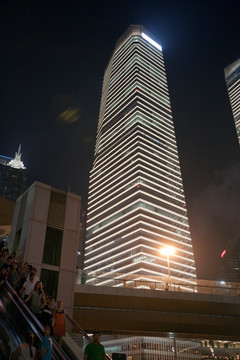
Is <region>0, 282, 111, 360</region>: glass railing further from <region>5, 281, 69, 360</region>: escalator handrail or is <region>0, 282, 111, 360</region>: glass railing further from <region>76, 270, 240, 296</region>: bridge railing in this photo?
<region>76, 270, 240, 296</region>: bridge railing

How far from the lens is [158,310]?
70.8 ft

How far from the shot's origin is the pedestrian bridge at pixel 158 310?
2052cm

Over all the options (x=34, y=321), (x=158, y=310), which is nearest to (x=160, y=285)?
(x=158, y=310)

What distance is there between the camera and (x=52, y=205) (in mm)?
19547

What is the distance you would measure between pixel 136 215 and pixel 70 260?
117 meters

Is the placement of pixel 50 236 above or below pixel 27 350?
above

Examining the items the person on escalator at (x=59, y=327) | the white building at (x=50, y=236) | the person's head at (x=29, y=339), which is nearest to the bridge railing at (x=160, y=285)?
the white building at (x=50, y=236)

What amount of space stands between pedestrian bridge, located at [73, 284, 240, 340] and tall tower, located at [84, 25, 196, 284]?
10232 centimetres

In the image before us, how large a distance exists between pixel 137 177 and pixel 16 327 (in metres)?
137

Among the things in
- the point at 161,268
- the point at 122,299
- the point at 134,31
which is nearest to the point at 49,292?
the point at 122,299

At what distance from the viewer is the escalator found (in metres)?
7.79

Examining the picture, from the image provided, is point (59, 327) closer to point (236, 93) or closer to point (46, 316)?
point (46, 316)

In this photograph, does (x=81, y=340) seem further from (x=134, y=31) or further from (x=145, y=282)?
(x=134, y=31)

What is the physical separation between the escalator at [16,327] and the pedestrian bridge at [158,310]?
10601 millimetres
